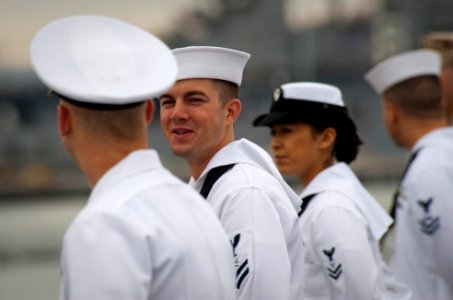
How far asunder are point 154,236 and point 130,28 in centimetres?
48

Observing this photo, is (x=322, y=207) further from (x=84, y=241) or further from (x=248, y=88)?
(x=248, y=88)

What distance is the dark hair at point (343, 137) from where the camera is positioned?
191 inches

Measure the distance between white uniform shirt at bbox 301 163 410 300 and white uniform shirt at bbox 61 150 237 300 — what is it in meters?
1.59

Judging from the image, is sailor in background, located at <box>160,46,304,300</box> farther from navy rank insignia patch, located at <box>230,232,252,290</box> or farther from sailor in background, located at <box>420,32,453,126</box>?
sailor in background, located at <box>420,32,453,126</box>

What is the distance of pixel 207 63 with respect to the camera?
3.91 m

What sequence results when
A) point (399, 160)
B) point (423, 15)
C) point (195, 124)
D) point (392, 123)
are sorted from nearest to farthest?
point (195, 124)
point (392, 123)
point (399, 160)
point (423, 15)

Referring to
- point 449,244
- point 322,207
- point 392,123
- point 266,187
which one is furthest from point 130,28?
point 392,123

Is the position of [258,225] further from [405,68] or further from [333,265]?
[405,68]

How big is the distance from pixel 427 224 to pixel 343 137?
0.54 m

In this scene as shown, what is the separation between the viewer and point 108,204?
102 inches

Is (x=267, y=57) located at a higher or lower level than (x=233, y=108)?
lower

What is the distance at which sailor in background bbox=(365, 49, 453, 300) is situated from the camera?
5.12m

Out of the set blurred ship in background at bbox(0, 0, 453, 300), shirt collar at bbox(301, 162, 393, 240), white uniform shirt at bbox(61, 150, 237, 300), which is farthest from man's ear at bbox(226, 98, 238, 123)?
blurred ship in background at bbox(0, 0, 453, 300)

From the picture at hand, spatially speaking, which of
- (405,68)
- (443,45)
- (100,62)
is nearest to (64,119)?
(100,62)
